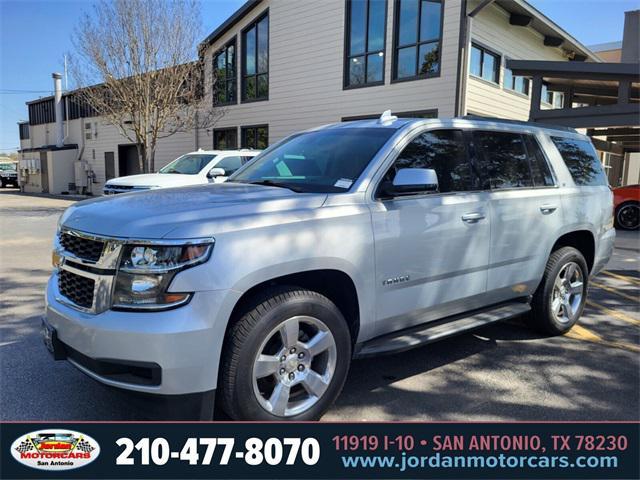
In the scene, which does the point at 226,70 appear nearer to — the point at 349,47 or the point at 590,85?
the point at 349,47

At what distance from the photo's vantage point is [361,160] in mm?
3473

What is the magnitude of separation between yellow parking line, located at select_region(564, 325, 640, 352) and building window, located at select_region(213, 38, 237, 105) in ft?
54.6

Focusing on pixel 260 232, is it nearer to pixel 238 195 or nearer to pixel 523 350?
pixel 238 195

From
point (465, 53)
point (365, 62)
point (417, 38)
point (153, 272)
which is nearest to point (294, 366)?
point (153, 272)

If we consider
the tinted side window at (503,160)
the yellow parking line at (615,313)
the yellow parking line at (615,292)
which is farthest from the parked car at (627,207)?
the tinted side window at (503,160)

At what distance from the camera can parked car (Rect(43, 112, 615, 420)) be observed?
247 centimetres

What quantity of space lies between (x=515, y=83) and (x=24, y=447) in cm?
1669

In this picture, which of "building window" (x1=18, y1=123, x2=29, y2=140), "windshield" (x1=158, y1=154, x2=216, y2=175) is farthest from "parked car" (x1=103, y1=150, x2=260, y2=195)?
"building window" (x1=18, y1=123, x2=29, y2=140)

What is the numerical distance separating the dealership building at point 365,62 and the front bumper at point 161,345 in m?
10.7

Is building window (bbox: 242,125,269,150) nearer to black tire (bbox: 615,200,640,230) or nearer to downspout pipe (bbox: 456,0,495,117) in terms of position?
downspout pipe (bbox: 456,0,495,117)

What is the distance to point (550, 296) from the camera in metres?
4.60

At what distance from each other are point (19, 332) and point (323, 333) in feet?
10.9

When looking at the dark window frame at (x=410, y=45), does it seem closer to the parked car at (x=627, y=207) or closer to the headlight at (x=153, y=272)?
the parked car at (x=627, y=207)

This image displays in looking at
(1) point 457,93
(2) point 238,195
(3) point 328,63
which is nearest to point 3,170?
(3) point 328,63
